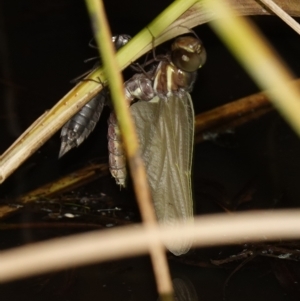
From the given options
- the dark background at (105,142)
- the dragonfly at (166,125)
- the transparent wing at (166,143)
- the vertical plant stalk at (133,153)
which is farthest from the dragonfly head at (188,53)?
the vertical plant stalk at (133,153)

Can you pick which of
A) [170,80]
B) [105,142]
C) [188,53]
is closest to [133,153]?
[188,53]

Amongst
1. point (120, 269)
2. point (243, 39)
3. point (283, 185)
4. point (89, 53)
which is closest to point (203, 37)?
point (89, 53)

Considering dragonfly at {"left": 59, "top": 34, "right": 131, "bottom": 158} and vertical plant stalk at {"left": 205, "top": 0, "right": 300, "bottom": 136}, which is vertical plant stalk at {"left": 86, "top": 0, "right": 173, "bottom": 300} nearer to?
vertical plant stalk at {"left": 205, "top": 0, "right": 300, "bottom": 136}

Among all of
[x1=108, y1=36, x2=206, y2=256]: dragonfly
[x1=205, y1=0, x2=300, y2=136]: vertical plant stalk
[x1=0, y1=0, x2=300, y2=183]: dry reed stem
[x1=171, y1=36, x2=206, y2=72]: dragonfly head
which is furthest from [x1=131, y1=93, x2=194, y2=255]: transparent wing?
[x1=205, y1=0, x2=300, y2=136]: vertical plant stalk

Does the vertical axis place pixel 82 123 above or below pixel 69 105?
above

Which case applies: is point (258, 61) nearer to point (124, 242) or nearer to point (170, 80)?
point (124, 242)

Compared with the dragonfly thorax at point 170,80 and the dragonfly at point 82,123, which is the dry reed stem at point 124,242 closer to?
Result: the dragonfly at point 82,123
